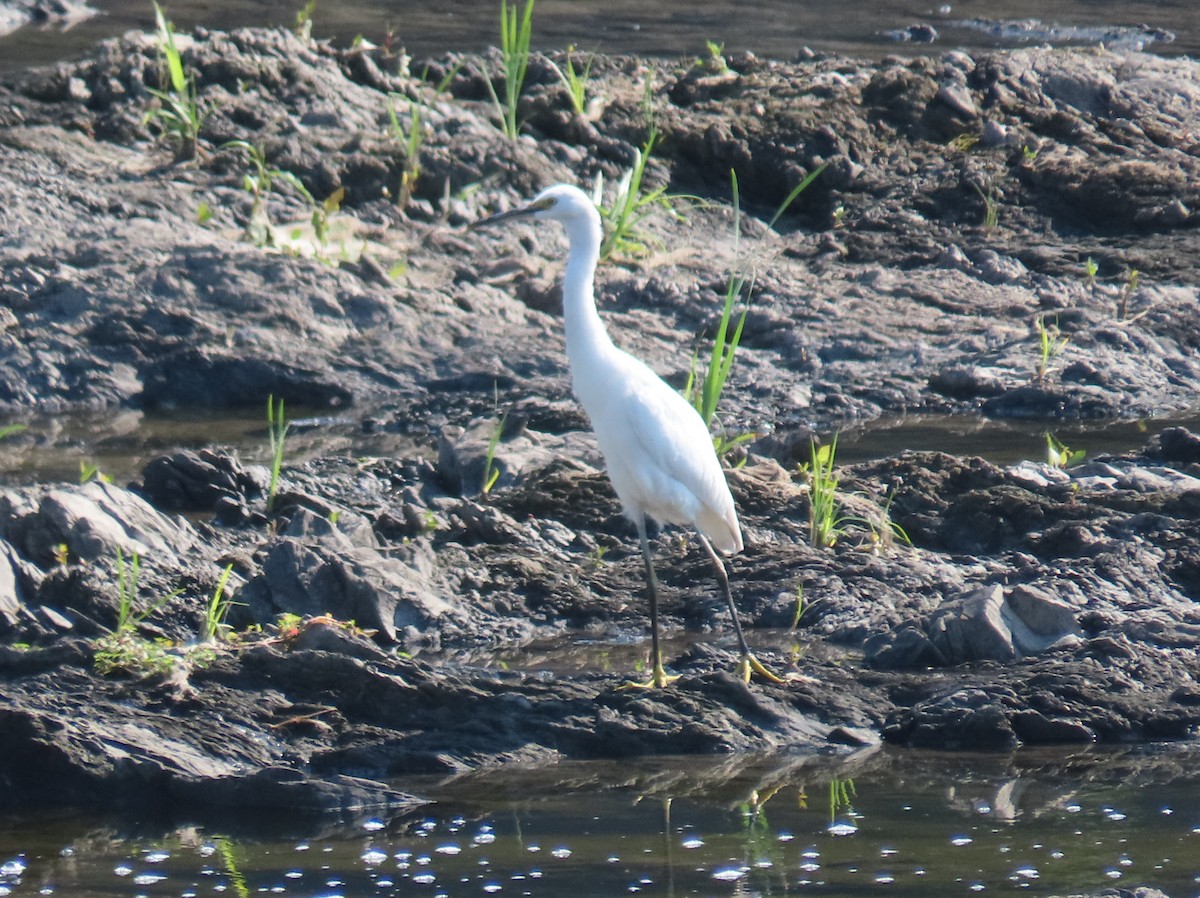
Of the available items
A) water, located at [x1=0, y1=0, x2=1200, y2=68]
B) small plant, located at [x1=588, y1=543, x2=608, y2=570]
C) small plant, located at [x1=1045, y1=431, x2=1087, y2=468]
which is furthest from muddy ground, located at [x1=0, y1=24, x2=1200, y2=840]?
water, located at [x1=0, y1=0, x2=1200, y2=68]

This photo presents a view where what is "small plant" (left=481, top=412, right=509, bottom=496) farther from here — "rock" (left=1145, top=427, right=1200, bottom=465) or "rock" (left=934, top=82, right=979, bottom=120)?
"rock" (left=934, top=82, right=979, bottom=120)

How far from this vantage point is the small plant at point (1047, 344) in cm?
950

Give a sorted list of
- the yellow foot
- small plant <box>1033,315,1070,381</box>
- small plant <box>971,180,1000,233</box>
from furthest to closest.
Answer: small plant <box>971,180,1000,233</box> < small plant <box>1033,315,1070,381</box> < the yellow foot

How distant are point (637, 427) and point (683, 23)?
14996mm

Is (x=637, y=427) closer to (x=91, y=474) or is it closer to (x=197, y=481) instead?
(x=197, y=481)

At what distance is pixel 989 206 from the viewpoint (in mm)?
11695

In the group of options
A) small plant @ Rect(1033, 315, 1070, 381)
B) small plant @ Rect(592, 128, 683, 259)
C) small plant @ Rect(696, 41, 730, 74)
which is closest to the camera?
small plant @ Rect(1033, 315, 1070, 381)

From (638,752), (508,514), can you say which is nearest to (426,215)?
(508,514)

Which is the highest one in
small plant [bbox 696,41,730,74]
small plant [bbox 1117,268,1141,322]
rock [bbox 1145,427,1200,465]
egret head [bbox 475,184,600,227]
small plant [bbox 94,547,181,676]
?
small plant [bbox 696,41,730,74]

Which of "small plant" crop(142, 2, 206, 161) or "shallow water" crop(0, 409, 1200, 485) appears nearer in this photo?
"shallow water" crop(0, 409, 1200, 485)

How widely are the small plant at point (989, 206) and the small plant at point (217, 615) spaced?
682 cm

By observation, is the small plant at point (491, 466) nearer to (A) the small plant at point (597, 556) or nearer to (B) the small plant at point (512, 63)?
(A) the small plant at point (597, 556)

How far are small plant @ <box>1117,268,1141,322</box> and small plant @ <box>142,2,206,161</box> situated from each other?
5.72m

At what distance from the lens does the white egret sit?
5.83 metres
